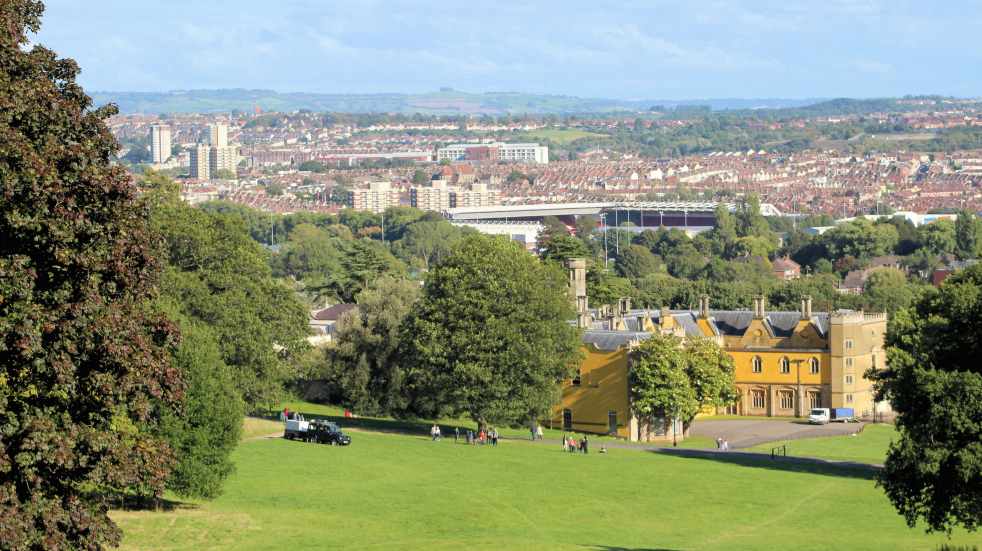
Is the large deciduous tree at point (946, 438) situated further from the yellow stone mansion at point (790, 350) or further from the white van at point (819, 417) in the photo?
the white van at point (819, 417)

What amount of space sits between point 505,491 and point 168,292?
48.1ft

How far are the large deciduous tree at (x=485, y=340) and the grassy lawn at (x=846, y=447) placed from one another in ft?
30.1

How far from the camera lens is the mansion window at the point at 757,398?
8681 centimetres

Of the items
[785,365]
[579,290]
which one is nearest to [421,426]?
[579,290]

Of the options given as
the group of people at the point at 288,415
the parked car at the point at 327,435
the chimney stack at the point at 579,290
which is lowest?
the group of people at the point at 288,415

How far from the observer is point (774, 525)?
4684cm

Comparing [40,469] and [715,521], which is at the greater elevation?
[40,469]

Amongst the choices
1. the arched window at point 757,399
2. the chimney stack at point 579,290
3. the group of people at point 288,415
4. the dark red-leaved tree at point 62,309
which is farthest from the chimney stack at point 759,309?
the dark red-leaved tree at point 62,309

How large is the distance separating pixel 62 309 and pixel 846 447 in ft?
168

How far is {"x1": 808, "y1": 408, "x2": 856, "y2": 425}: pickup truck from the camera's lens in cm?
8206

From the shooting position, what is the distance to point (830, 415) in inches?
3302

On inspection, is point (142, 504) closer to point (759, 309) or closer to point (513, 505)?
point (513, 505)

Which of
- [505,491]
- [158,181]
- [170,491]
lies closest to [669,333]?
[158,181]

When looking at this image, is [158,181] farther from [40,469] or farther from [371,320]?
[40,469]
